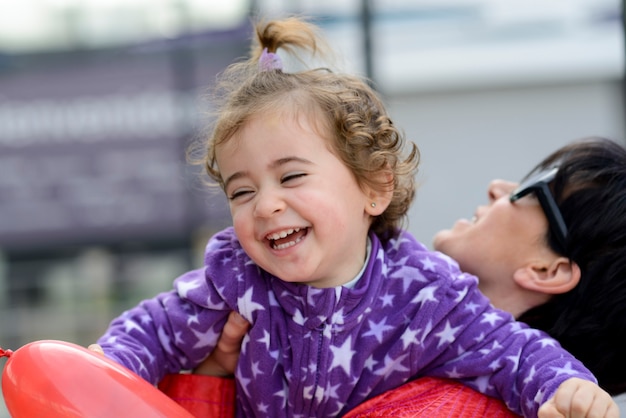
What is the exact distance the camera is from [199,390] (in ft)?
4.85

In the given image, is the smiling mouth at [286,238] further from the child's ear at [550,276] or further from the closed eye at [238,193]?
the child's ear at [550,276]

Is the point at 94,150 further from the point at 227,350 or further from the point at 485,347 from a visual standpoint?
the point at 485,347

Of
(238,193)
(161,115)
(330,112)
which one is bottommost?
(161,115)

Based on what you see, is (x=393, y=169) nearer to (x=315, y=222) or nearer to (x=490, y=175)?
(x=315, y=222)

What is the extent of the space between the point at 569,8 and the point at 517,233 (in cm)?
485

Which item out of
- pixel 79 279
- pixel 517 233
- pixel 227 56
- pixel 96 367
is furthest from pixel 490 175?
pixel 96 367

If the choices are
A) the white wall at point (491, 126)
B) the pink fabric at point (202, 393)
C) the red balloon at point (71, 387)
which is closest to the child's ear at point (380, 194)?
the pink fabric at point (202, 393)

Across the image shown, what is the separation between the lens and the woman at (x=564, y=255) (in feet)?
4.89

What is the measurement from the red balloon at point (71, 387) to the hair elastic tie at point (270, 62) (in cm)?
57

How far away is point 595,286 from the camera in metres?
1.50

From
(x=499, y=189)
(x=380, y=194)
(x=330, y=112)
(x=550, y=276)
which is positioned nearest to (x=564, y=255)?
(x=550, y=276)

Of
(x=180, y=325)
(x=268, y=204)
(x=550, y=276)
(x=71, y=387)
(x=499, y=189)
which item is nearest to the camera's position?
(x=71, y=387)

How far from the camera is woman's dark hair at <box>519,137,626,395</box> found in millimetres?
1488

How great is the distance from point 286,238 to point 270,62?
0.33 metres
